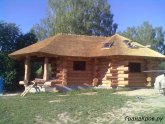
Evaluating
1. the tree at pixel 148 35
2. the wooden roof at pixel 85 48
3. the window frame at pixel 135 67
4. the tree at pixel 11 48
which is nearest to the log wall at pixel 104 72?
the window frame at pixel 135 67

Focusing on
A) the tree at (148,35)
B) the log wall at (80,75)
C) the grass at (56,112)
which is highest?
the tree at (148,35)

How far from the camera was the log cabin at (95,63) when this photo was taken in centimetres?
2420

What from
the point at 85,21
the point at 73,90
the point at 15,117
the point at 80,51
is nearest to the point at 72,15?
the point at 85,21

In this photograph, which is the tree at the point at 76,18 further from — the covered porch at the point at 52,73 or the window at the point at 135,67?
the window at the point at 135,67

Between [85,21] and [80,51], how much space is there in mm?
18857

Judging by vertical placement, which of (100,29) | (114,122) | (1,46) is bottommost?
(114,122)

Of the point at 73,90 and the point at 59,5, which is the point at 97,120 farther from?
the point at 59,5

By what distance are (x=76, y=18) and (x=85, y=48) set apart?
17.3m

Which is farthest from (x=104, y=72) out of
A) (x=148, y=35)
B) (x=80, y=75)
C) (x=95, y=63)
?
(x=148, y=35)

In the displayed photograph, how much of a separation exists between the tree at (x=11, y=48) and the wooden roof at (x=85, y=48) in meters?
3.31

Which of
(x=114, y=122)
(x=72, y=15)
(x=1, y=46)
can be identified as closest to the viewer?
(x=114, y=122)

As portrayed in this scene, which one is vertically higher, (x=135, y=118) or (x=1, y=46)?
(x=1, y=46)

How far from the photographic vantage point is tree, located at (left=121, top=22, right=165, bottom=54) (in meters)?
59.2

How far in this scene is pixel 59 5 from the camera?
4428 centimetres
